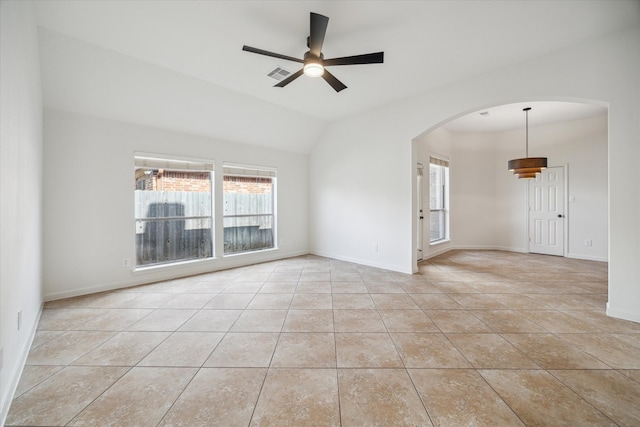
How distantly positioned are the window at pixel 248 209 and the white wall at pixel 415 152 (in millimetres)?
1130

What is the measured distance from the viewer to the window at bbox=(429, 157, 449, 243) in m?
6.86

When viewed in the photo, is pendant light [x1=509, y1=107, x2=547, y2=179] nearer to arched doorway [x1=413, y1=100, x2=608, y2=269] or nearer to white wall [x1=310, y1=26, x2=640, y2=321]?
arched doorway [x1=413, y1=100, x2=608, y2=269]

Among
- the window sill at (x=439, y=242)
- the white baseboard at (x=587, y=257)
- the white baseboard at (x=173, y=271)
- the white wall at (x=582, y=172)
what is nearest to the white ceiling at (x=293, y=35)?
the white baseboard at (x=173, y=271)

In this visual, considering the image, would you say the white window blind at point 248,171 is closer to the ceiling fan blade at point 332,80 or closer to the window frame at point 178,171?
the window frame at point 178,171

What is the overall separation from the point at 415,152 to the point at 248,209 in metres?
3.62

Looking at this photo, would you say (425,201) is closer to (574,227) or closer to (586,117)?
(574,227)

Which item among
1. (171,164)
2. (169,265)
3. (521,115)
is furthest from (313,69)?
(521,115)

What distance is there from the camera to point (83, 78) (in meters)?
3.14

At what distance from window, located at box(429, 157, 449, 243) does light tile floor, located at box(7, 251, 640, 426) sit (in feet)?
10.6

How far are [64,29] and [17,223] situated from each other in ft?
6.94

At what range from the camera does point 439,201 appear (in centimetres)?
697

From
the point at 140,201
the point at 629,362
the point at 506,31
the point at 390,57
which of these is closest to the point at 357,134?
the point at 390,57

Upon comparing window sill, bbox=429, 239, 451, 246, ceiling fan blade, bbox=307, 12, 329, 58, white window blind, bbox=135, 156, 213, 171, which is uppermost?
ceiling fan blade, bbox=307, 12, 329, 58

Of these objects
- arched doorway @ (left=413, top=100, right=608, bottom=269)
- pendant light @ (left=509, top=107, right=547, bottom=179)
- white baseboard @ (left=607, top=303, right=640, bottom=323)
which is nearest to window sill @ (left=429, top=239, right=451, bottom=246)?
arched doorway @ (left=413, top=100, right=608, bottom=269)
